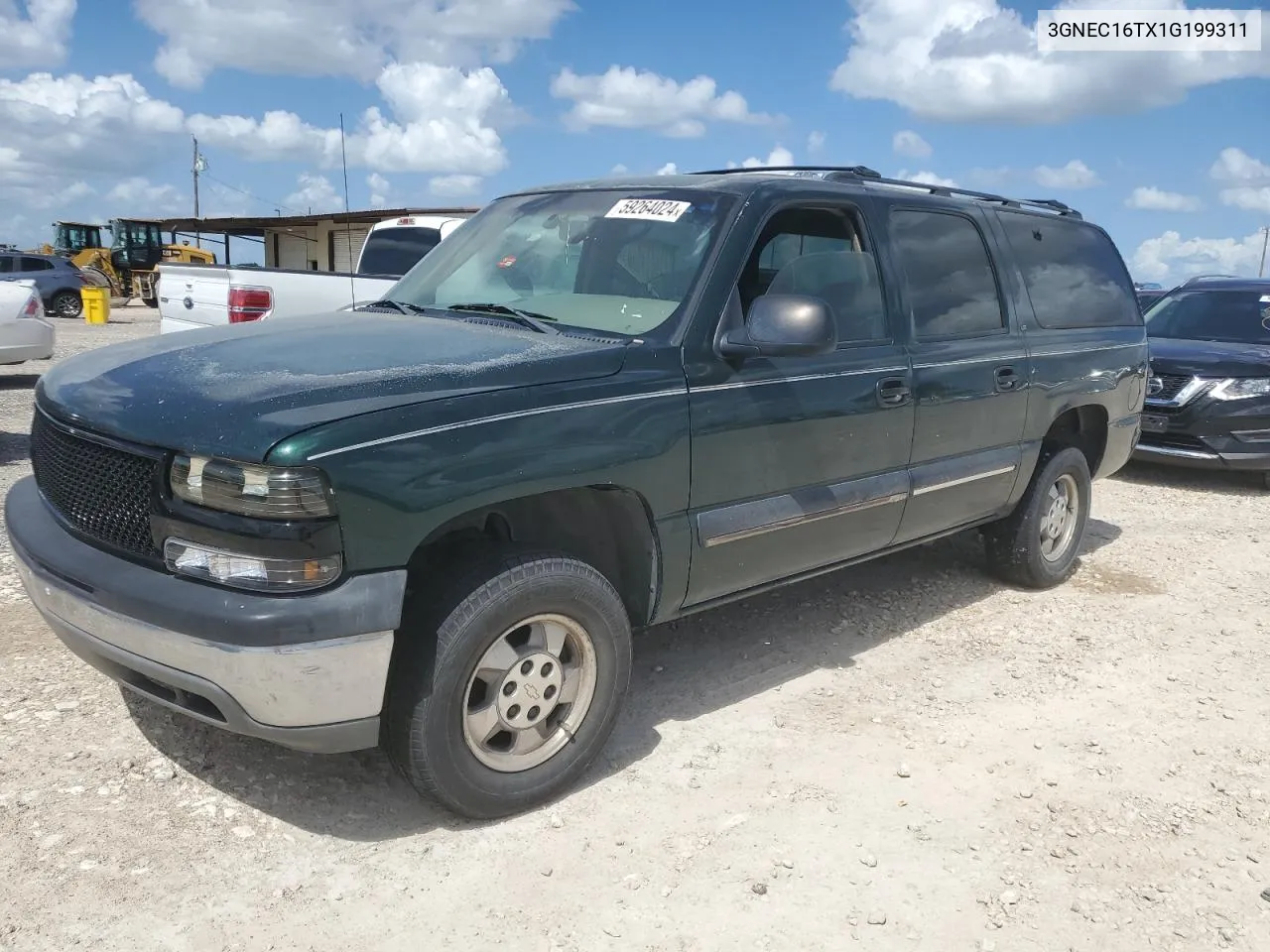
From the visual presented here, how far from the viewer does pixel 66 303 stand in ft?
85.8

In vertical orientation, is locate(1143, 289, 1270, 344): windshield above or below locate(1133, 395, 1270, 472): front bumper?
above

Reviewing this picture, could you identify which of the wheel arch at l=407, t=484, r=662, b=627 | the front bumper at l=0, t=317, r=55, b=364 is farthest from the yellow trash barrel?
the wheel arch at l=407, t=484, r=662, b=627

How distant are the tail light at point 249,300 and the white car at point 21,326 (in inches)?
147

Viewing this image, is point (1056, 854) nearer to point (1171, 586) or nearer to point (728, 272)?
point (728, 272)

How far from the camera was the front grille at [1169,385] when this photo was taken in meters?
8.81

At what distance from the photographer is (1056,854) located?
3.17 m

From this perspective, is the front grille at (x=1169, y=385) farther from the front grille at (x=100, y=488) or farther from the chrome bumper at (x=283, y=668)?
the front grille at (x=100, y=488)

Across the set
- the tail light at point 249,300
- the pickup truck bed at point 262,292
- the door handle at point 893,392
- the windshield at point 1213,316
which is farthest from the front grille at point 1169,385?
the tail light at point 249,300

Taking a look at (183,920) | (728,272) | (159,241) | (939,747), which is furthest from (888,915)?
(159,241)

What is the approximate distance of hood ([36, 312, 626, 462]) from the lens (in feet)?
8.96

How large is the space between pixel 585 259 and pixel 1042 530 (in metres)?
3.12

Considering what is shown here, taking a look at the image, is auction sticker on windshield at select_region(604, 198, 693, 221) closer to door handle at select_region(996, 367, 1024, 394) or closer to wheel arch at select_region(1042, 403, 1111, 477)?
door handle at select_region(996, 367, 1024, 394)

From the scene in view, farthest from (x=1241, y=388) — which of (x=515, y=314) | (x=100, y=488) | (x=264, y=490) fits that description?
(x=100, y=488)

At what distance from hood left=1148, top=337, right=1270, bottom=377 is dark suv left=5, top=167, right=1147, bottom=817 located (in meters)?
4.70
